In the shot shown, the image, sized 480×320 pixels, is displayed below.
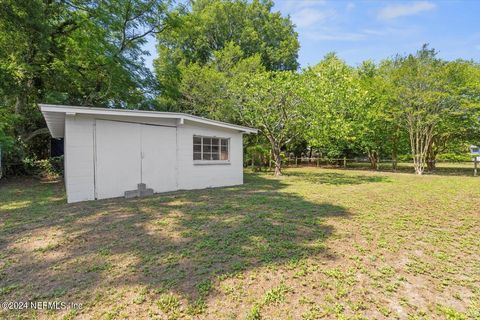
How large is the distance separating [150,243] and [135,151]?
14.9 ft

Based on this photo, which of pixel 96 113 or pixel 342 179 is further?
pixel 342 179

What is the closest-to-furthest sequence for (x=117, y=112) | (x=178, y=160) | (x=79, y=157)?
1. (x=79, y=157)
2. (x=117, y=112)
3. (x=178, y=160)

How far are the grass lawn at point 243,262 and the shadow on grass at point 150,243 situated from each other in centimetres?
2

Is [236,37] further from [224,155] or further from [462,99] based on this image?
[224,155]

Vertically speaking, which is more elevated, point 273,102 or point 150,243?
point 273,102

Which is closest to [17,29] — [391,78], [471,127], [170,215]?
[170,215]

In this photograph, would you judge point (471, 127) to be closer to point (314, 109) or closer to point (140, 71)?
point (314, 109)

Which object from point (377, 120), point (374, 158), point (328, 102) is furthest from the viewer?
point (374, 158)

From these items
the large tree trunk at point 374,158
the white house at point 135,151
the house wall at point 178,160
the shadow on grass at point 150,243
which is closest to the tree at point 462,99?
the large tree trunk at point 374,158

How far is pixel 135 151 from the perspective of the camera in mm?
7789

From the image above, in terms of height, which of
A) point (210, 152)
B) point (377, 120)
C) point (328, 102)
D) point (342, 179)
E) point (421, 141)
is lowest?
point (342, 179)

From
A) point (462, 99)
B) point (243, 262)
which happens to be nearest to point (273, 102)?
point (243, 262)

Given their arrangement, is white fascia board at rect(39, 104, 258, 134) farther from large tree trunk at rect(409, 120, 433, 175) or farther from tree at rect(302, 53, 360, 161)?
large tree trunk at rect(409, 120, 433, 175)

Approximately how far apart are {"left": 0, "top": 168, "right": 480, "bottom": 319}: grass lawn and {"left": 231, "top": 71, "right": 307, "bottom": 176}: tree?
22.9 feet
